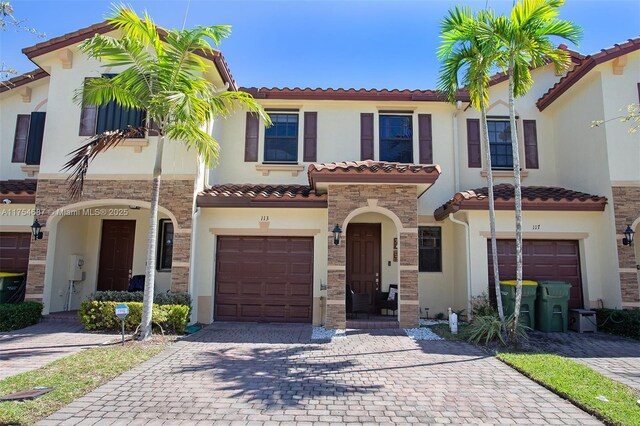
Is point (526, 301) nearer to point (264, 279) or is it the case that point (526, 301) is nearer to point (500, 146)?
point (500, 146)

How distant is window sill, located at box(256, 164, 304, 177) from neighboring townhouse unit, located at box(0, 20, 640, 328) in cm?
7

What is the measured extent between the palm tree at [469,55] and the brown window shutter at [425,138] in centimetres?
313

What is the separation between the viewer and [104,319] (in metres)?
9.09

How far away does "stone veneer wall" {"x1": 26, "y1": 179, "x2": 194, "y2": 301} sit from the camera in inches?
401

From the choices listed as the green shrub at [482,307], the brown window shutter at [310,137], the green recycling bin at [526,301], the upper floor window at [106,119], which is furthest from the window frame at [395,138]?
the upper floor window at [106,119]

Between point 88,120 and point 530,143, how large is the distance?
44.7 ft

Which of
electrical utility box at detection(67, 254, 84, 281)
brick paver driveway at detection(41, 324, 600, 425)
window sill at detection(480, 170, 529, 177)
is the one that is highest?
window sill at detection(480, 170, 529, 177)

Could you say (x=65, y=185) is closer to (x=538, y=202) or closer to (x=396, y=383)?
(x=396, y=383)

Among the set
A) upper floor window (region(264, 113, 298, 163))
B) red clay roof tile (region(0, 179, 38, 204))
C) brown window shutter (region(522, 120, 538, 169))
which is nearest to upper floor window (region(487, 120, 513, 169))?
brown window shutter (region(522, 120, 538, 169))

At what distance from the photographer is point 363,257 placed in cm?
1202

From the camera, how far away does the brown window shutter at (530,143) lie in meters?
12.8

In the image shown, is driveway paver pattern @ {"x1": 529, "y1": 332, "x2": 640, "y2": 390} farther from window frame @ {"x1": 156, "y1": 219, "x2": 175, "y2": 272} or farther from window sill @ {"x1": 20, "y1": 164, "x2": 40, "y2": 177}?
window sill @ {"x1": 20, "y1": 164, "x2": 40, "y2": 177}

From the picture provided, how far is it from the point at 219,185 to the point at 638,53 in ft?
41.0

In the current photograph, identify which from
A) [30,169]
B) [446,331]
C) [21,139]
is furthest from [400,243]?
[21,139]
